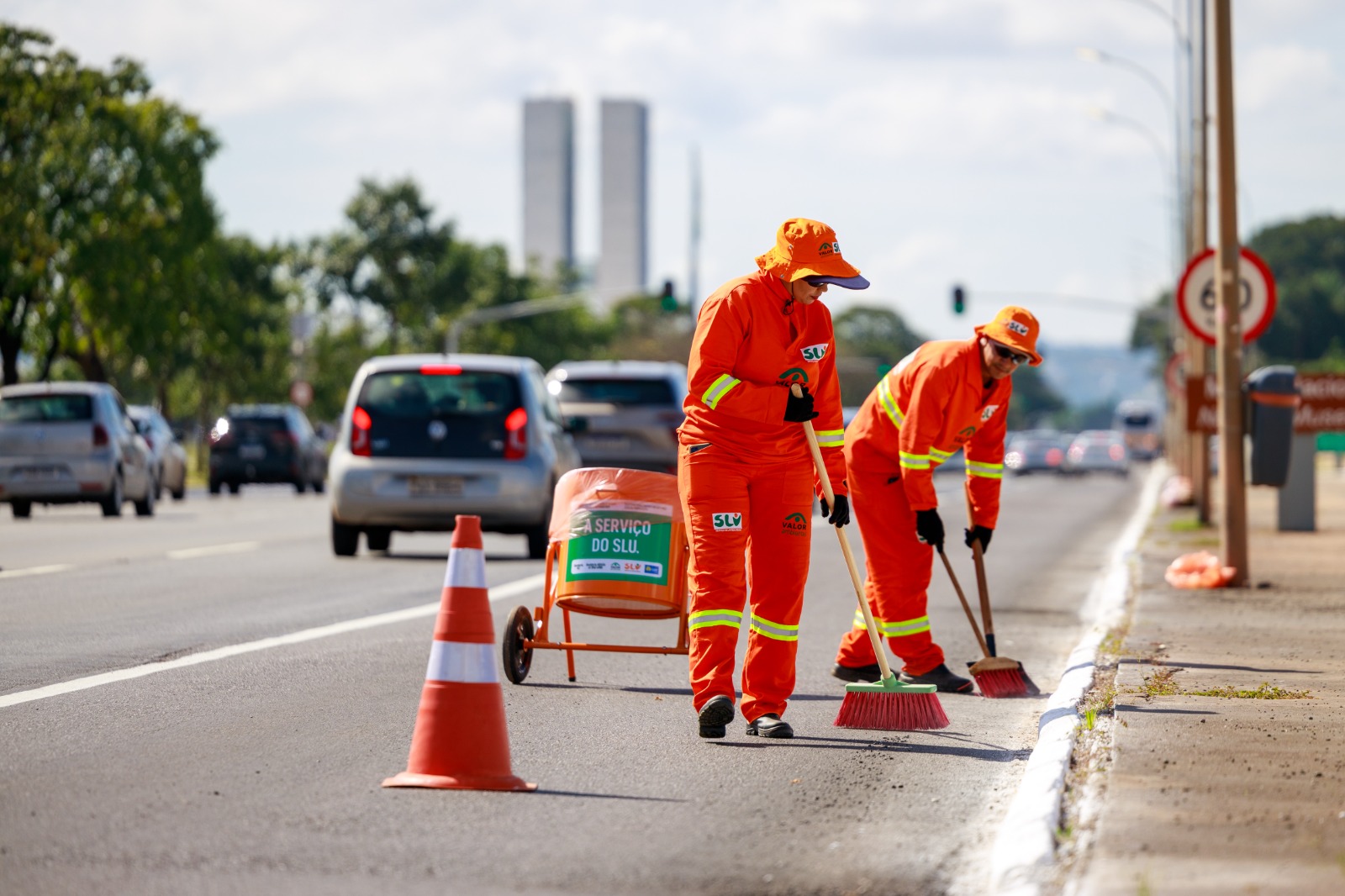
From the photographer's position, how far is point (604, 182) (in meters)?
183

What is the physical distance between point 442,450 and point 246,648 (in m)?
7.00

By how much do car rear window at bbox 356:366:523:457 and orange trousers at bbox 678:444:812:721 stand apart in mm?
9821

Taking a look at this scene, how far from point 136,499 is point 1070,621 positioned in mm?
16624

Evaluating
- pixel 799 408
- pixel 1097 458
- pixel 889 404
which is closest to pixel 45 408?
pixel 889 404

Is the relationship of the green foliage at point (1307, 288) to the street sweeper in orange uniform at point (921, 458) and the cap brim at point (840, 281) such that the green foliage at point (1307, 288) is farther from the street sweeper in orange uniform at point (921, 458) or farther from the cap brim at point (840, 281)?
the cap brim at point (840, 281)

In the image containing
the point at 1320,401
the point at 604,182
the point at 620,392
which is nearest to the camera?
the point at 1320,401

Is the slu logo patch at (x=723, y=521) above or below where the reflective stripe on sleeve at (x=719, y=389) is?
below

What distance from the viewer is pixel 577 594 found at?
30.6 ft

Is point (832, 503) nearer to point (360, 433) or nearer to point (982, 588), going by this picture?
point (982, 588)

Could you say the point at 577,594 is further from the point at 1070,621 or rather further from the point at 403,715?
the point at 1070,621

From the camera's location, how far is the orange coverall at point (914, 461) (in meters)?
9.08

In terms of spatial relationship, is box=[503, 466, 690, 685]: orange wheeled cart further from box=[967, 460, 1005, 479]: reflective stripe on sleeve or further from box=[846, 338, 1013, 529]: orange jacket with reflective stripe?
box=[967, 460, 1005, 479]: reflective stripe on sleeve

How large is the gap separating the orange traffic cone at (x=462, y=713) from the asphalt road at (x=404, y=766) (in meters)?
0.08

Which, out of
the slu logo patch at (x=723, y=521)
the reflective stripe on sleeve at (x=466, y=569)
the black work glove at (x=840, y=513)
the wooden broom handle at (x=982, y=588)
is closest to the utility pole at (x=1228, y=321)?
the wooden broom handle at (x=982, y=588)
